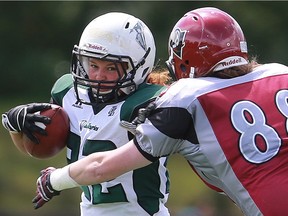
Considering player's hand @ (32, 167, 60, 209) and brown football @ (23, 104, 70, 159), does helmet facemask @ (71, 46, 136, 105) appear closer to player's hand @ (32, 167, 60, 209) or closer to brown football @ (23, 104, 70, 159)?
brown football @ (23, 104, 70, 159)

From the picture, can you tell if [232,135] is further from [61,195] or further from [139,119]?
[61,195]

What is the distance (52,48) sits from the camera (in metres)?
10.1

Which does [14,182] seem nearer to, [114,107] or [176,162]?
[176,162]

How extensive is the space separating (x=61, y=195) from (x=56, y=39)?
296cm

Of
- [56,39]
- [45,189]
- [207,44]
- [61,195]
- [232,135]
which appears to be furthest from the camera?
[56,39]

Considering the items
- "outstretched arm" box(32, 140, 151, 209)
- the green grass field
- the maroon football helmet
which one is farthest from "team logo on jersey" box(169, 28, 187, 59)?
the green grass field

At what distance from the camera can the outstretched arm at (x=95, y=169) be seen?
323 centimetres

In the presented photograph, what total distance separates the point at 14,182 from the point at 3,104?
132cm

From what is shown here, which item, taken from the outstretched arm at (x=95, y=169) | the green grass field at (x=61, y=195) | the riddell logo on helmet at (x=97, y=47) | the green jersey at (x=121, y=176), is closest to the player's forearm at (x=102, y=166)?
the outstretched arm at (x=95, y=169)

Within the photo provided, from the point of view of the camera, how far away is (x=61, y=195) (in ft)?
25.2

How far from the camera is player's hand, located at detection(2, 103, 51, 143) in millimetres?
3678

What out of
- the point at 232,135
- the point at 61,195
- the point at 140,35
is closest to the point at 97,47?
the point at 140,35

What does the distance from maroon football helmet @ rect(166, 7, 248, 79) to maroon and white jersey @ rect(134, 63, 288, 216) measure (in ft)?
0.49

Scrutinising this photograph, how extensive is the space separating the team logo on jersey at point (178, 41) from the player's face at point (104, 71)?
27 centimetres
